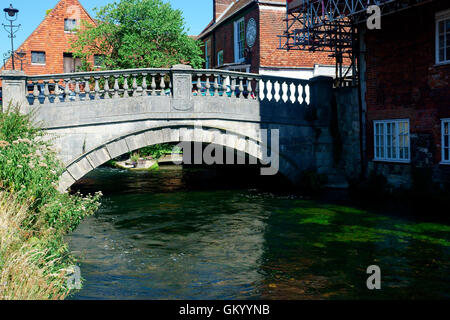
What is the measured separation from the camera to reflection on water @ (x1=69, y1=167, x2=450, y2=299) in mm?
6824

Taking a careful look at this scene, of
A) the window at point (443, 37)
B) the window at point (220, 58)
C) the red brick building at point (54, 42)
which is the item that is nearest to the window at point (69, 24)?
the red brick building at point (54, 42)

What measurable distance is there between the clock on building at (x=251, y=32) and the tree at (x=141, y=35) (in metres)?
3.14

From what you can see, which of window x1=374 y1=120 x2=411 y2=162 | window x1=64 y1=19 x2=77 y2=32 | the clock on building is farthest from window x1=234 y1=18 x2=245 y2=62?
window x1=64 y1=19 x2=77 y2=32

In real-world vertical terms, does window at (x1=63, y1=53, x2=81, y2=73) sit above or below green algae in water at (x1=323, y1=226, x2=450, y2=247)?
above

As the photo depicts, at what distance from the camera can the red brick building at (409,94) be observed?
12.3 m

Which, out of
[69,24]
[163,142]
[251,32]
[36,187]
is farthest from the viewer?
[69,24]

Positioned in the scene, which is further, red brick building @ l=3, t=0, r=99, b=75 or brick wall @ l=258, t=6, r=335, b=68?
red brick building @ l=3, t=0, r=99, b=75

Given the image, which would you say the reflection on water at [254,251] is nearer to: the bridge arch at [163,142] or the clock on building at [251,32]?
the bridge arch at [163,142]

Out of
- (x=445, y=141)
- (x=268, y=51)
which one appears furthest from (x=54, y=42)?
(x=445, y=141)

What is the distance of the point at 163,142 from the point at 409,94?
22.8 ft

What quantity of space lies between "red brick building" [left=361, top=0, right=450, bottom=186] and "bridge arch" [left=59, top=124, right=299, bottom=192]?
2.98 metres

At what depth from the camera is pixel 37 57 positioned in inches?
1243

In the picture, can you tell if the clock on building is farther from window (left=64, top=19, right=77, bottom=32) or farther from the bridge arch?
window (left=64, top=19, right=77, bottom=32)

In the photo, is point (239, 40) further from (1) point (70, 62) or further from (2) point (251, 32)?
(1) point (70, 62)
